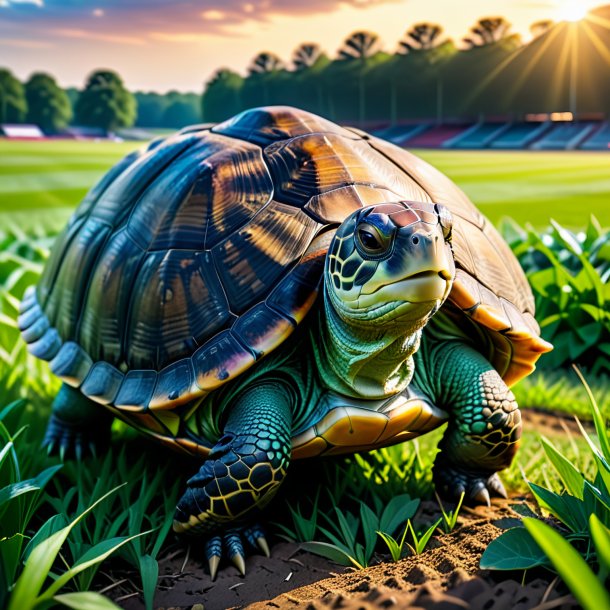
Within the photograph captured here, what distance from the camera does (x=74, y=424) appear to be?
298cm

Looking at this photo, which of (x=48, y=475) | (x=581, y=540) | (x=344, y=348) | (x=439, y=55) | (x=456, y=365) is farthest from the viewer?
(x=439, y=55)

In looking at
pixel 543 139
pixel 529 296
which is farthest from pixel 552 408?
pixel 543 139

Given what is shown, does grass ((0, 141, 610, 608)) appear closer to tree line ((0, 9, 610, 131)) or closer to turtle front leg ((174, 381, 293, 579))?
turtle front leg ((174, 381, 293, 579))

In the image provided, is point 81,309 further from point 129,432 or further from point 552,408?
point 552,408

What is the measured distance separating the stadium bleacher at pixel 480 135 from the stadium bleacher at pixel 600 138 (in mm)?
10534

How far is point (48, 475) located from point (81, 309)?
89 centimetres

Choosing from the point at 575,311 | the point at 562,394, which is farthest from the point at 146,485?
the point at 575,311

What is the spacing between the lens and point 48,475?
2150 millimetres

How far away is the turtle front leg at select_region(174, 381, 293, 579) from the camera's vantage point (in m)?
1.97

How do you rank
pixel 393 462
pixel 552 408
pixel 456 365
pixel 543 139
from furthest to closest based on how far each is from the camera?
pixel 543 139
pixel 552 408
pixel 393 462
pixel 456 365

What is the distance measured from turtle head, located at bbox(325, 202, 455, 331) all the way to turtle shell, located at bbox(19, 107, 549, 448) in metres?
0.32

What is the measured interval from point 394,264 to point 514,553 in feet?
2.55

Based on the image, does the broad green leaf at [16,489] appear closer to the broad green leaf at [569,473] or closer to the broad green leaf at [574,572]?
the broad green leaf at [574,572]

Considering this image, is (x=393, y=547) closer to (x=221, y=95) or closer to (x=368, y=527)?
(x=368, y=527)
